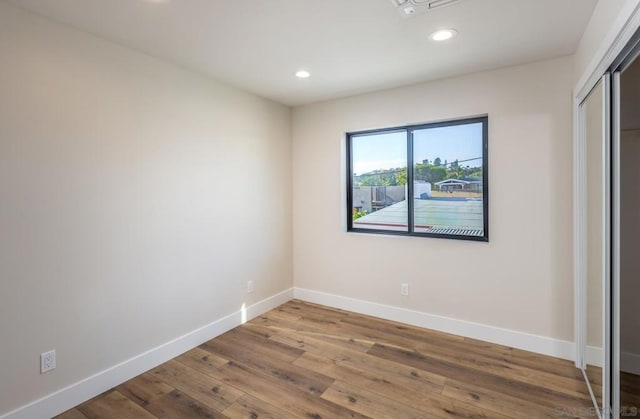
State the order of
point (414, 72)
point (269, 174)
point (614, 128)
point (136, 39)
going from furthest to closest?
1. point (269, 174)
2. point (414, 72)
3. point (136, 39)
4. point (614, 128)

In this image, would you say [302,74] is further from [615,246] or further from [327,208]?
[615,246]

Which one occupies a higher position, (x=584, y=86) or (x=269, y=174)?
(x=584, y=86)

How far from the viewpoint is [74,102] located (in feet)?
7.11

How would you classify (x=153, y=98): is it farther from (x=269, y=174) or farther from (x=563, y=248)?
(x=563, y=248)

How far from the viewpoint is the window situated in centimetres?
311

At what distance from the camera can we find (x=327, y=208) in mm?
3938

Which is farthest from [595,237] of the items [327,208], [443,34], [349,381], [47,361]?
[47,361]

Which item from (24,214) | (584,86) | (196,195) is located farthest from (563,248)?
(24,214)

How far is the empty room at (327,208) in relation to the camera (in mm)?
1925

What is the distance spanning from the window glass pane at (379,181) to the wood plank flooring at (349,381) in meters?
1.21

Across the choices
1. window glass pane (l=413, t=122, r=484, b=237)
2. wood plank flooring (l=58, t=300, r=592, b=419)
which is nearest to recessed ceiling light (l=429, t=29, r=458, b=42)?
window glass pane (l=413, t=122, r=484, b=237)

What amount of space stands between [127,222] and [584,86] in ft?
11.0

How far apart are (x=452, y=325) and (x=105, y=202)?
3.16 m

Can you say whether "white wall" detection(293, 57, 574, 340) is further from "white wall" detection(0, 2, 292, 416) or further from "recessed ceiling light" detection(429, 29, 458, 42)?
"white wall" detection(0, 2, 292, 416)
